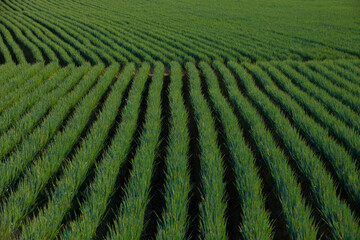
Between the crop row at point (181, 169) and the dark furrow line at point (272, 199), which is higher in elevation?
the crop row at point (181, 169)

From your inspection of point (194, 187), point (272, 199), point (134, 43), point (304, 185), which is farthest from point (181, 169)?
point (134, 43)

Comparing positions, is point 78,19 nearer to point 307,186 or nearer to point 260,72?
point 260,72

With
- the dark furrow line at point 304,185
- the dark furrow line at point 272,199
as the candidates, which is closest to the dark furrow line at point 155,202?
the dark furrow line at point 272,199

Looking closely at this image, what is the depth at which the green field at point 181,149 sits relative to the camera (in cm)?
182

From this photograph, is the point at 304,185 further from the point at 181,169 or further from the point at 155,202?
the point at 155,202

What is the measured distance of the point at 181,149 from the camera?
2658 mm

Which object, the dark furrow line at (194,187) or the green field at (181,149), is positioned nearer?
the green field at (181,149)

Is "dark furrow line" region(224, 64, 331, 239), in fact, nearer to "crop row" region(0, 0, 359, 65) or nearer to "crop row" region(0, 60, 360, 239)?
"crop row" region(0, 60, 360, 239)

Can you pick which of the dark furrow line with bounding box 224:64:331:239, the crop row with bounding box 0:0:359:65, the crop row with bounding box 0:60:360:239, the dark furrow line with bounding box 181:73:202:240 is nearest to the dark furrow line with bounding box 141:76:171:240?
the crop row with bounding box 0:60:360:239

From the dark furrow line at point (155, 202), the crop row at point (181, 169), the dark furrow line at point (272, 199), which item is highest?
the crop row at point (181, 169)

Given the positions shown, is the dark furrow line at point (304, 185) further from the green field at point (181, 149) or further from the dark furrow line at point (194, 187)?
the dark furrow line at point (194, 187)

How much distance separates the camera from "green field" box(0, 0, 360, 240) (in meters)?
→ 1.82

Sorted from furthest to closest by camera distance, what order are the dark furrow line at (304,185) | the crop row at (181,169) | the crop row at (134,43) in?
1. the crop row at (134,43)
2. the dark furrow line at (304,185)
3. the crop row at (181,169)

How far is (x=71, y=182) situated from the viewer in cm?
210
